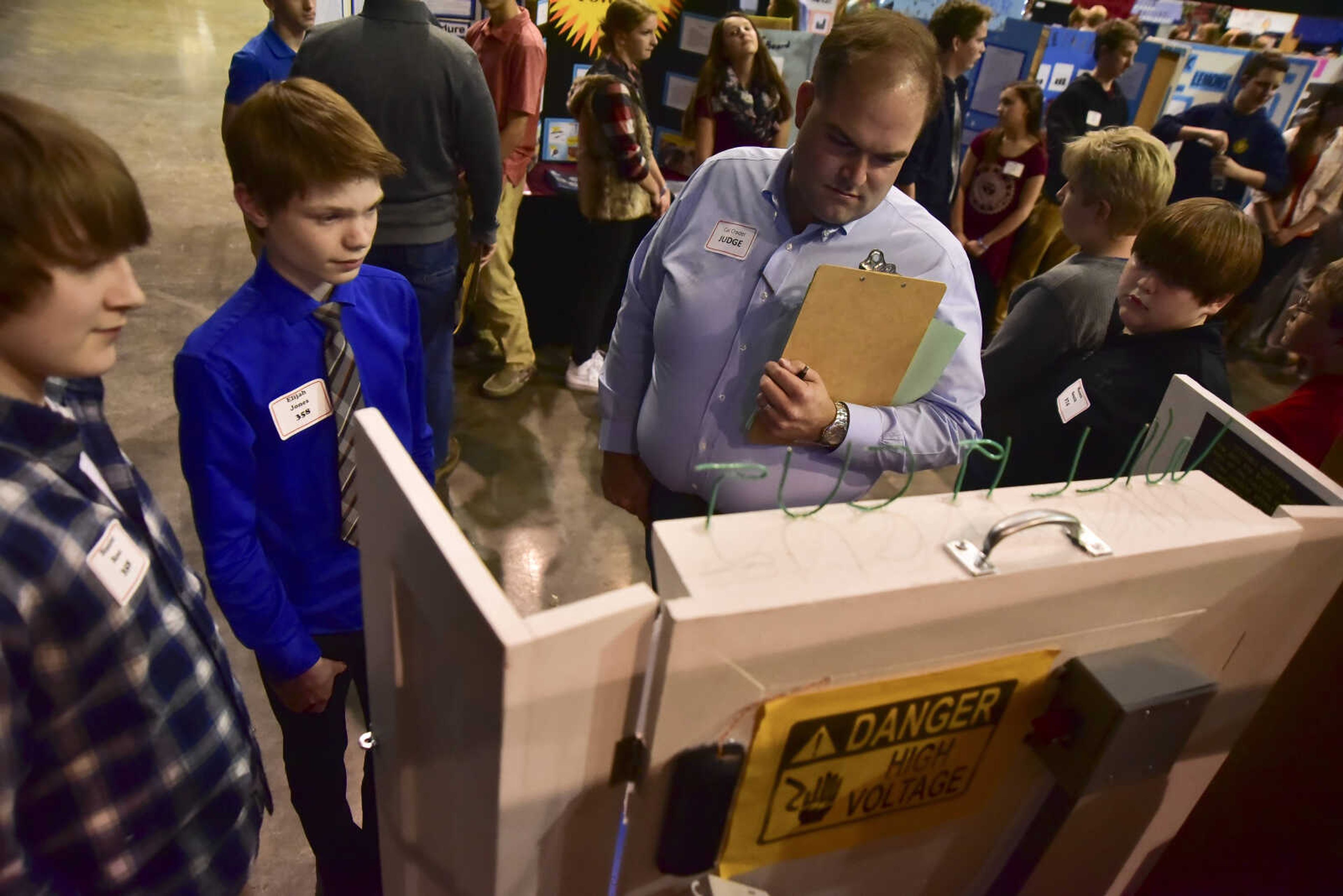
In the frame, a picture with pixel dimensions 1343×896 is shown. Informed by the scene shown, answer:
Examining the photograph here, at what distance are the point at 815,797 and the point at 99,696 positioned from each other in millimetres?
713

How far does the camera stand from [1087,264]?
182 cm

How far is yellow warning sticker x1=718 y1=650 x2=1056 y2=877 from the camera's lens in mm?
695

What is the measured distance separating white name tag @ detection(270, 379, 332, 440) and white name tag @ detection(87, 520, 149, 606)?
277 millimetres

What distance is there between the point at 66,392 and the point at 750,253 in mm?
925

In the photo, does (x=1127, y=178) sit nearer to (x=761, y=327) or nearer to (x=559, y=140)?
(x=761, y=327)

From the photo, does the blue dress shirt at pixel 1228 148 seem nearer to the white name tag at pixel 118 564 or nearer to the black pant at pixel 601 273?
the black pant at pixel 601 273

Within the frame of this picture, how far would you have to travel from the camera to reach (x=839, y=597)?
2.01 feet

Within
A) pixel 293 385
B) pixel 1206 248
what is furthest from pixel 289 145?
pixel 1206 248

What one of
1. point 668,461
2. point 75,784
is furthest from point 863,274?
point 75,784

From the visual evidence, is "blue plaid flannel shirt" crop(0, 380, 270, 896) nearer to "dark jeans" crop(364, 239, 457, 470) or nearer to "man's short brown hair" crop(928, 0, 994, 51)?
"dark jeans" crop(364, 239, 457, 470)

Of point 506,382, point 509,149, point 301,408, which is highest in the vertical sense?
point 301,408

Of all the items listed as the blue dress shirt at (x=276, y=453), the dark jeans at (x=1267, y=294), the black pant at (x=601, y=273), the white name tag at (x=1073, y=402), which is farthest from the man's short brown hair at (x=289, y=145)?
the dark jeans at (x=1267, y=294)

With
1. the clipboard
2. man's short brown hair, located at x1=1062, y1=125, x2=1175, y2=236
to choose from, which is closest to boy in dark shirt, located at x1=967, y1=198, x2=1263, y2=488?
man's short brown hair, located at x1=1062, y1=125, x2=1175, y2=236

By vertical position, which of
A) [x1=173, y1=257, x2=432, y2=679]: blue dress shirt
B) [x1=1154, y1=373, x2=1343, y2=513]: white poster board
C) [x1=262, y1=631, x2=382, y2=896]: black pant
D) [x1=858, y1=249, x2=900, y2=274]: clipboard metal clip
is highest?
[x1=858, y1=249, x2=900, y2=274]: clipboard metal clip
